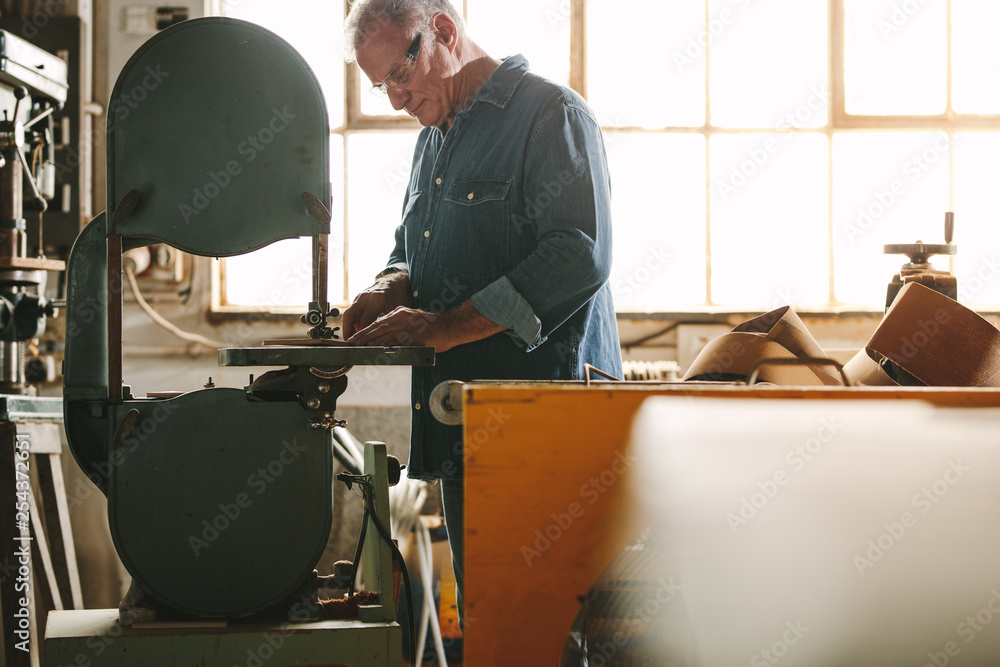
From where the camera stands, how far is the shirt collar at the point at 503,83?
55.4 inches

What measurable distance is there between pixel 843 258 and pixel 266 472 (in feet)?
8.12

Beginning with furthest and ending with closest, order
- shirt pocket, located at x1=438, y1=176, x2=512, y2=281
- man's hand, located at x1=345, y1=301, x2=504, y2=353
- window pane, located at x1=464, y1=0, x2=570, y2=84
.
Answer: window pane, located at x1=464, y1=0, x2=570, y2=84
shirt pocket, located at x1=438, y1=176, x2=512, y2=281
man's hand, located at x1=345, y1=301, x2=504, y2=353

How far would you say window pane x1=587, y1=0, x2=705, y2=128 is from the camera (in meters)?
2.79

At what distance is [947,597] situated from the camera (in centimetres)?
74

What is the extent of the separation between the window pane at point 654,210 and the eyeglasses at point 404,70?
59.2 inches

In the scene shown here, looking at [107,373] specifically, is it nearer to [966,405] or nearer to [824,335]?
[966,405]

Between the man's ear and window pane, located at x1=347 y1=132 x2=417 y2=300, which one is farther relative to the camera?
window pane, located at x1=347 y1=132 x2=417 y2=300

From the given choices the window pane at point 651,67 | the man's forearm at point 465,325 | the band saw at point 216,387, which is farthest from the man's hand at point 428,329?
the window pane at point 651,67

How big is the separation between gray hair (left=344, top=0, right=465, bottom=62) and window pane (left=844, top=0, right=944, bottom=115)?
1990mm

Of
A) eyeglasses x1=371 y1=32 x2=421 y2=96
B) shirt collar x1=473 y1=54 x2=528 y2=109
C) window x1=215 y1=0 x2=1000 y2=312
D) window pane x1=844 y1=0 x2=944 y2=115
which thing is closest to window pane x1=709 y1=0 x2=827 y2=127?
window x1=215 y1=0 x2=1000 y2=312

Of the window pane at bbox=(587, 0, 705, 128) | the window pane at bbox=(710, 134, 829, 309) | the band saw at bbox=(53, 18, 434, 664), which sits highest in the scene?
the window pane at bbox=(587, 0, 705, 128)

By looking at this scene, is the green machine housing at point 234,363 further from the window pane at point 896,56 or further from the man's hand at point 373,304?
the window pane at point 896,56

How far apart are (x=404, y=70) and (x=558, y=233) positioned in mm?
466

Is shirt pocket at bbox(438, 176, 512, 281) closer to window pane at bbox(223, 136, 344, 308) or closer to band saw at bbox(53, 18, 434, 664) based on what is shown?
band saw at bbox(53, 18, 434, 664)
